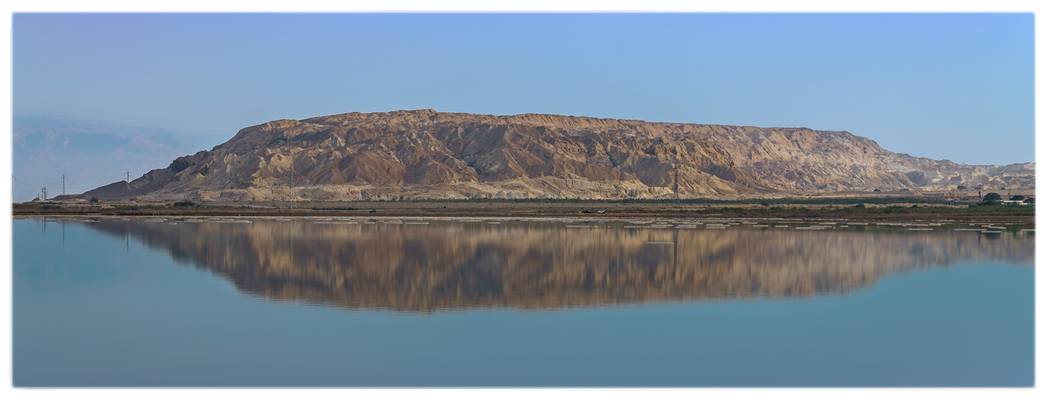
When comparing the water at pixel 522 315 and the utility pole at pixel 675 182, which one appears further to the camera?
the utility pole at pixel 675 182

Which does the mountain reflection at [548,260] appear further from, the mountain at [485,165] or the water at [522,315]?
the mountain at [485,165]

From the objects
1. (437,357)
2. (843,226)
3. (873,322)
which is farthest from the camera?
(843,226)

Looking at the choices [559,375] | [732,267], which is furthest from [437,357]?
[732,267]

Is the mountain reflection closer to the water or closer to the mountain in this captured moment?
the water

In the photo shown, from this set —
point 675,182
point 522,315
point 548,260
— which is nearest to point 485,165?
point 675,182

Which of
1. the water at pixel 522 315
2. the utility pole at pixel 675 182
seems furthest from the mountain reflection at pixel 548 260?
the utility pole at pixel 675 182
